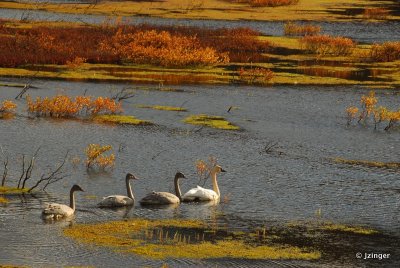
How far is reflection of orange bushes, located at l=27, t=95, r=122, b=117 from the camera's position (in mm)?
35719

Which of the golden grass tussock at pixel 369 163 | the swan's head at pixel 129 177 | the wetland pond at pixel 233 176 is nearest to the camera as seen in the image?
the wetland pond at pixel 233 176

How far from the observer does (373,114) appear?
3919 centimetres

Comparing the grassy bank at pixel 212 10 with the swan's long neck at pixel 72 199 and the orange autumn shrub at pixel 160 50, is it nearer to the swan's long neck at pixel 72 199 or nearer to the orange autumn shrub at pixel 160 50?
the orange autumn shrub at pixel 160 50

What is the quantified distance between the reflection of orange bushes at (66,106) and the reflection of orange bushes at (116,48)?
38.9 feet

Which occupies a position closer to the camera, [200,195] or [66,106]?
[200,195]

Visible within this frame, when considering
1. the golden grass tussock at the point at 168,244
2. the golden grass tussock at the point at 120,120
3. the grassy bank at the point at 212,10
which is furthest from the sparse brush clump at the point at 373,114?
the grassy bank at the point at 212,10

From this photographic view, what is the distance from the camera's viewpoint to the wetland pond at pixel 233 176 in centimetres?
2073

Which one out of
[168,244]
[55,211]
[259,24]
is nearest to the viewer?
[168,244]

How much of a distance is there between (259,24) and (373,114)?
3560 cm

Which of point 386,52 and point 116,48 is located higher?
point 386,52

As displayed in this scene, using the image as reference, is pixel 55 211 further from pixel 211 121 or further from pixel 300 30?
pixel 300 30

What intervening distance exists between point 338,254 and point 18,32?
38.8 metres

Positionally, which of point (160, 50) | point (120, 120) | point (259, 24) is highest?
point (259, 24)

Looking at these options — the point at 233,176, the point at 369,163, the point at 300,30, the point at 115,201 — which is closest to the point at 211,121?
the point at 369,163
